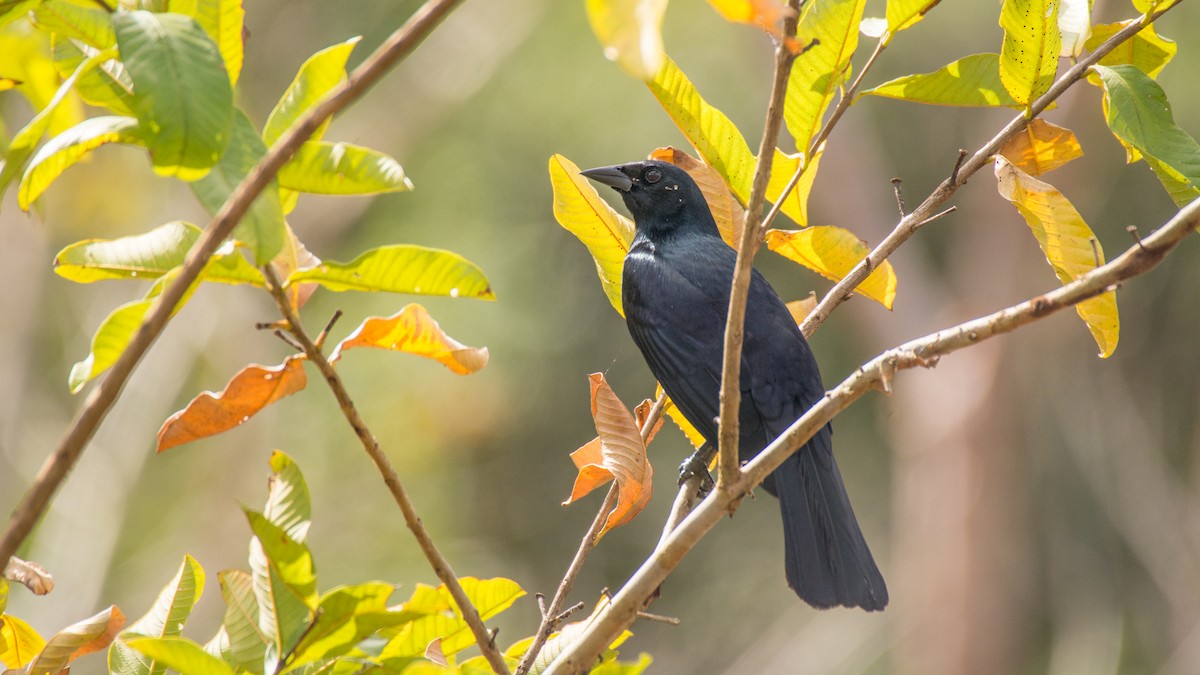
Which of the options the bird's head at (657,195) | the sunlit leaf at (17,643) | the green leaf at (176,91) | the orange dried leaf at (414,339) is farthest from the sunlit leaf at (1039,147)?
the sunlit leaf at (17,643)

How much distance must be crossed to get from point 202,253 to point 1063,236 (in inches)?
55.8

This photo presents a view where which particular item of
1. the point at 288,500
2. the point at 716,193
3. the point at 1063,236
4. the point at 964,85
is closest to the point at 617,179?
the point at 716,193

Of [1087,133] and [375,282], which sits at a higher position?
[375,282]

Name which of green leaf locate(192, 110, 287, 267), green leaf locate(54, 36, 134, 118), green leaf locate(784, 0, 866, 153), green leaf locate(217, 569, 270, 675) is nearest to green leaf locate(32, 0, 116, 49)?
green leaf locate(54, 36, 134, 118)

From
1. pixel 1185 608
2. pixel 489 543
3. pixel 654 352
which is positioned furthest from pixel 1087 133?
pixel 654 352

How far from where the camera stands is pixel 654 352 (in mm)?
3205

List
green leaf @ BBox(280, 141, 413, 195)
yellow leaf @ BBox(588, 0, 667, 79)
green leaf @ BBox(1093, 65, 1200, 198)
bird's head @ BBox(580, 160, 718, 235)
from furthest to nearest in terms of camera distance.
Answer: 1. bird's head @ BBox(580, 160, 718, 235)
2. green leaf @ BBox(1093, 65, 1200, 198)
3. green leaf @ BBox(280, 141, 413, 195)
4. yellow leaf @ BBox(588, 0, 667, 79)

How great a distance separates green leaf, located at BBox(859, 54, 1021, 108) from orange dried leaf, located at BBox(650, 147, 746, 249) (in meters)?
0.49

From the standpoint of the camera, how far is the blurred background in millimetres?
10539

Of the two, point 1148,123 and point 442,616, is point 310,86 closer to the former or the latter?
point 442,616

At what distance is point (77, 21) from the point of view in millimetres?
1454

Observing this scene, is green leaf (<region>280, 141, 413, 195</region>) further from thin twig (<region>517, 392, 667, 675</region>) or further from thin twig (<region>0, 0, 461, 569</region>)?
thin twig (<region>517, 392, 667, 675</region>)

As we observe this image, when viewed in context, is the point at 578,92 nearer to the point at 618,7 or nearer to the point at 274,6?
the point at 274,6

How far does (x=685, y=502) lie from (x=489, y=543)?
10272 millimetres
